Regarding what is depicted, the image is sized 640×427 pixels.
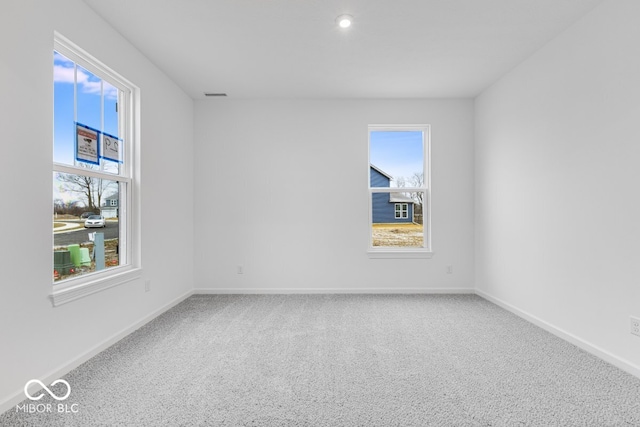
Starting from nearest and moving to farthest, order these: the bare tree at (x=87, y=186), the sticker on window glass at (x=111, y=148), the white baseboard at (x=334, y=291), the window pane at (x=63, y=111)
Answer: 1. the window pane at (x=63, y=111)
2. the bare tree at (x=87, y=186)
3. the sticker on window glass at (x=111, y=148)
4. the white baseboard at (x=334, y=291)

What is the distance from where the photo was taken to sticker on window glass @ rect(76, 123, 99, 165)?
2607 millimetres

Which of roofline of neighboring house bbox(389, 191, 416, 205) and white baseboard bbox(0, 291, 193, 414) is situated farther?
roofline of neighboring house bbox(389, 191, 416, 205)

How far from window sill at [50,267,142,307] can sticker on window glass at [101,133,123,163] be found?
1028 mm

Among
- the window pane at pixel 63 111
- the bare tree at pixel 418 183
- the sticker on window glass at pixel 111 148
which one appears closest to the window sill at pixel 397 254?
the bare tree at pixel 418 183

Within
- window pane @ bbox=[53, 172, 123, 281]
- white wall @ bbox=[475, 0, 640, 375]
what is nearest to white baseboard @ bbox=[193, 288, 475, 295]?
white wall @ bbox=[475, 0, 640, 375]

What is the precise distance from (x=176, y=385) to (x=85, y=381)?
62 centimetres

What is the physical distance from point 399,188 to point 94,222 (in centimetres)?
362

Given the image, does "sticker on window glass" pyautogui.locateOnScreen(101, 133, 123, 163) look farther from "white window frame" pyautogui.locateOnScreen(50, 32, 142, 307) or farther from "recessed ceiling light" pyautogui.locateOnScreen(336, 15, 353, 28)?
"recessed ceiling light" pyautogui.locateOnScreen(336, 15, 353, 28)

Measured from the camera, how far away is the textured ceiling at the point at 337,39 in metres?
2.59

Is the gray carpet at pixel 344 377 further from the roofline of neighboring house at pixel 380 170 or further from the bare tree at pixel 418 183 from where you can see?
the roofline of neighboring house at pixel 380 170

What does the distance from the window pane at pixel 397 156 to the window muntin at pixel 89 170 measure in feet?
10.1

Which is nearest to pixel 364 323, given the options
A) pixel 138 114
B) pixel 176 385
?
pixel 176 385

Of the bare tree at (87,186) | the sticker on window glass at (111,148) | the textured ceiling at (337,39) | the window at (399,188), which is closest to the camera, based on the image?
the bare tree at (87,186)

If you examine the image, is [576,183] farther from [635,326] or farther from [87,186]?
[87,186]
